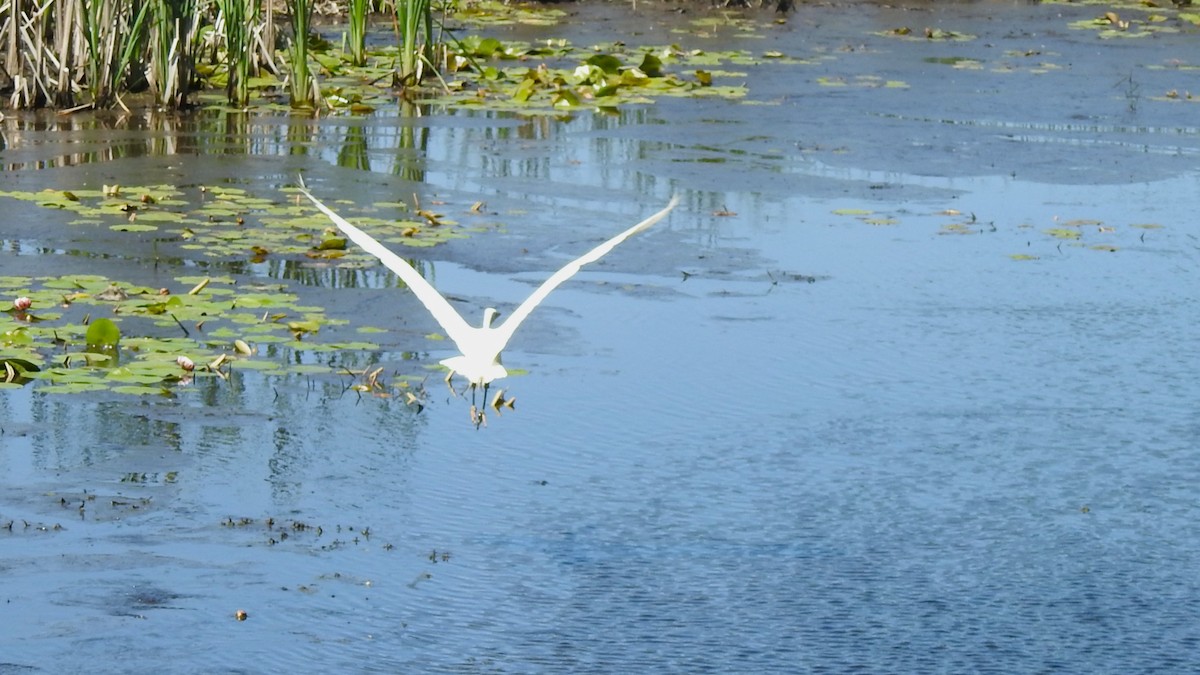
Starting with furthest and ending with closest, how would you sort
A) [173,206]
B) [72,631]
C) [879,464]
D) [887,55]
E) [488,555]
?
[887,55]
[173,206]
[879,464]
[488,555]
[72,631]

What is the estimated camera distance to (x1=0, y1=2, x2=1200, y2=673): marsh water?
153 inches

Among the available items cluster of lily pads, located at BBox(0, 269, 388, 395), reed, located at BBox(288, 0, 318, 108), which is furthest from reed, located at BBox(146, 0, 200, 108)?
cluster of lily pads, located at BBox(0, 269, 388, 395)

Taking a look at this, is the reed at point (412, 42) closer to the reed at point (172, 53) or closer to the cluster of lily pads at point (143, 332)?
the reed at point (172, 53)

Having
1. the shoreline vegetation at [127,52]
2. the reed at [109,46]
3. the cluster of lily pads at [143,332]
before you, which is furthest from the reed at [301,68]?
the cluster of lily pads at [143,332]

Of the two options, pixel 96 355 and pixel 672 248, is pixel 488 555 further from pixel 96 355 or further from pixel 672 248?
pixel 672 248

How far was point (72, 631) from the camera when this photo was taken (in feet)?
12.4

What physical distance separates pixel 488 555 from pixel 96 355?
1.93 m

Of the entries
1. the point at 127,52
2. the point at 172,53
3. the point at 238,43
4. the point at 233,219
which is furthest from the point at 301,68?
the point at 233,219

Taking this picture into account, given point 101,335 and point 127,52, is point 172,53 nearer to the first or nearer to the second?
point 127,52

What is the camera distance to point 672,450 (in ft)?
16.5

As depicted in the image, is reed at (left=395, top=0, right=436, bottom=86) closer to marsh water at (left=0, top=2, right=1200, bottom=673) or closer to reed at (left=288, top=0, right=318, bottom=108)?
reed at (left=288, top=0, right=318, bottom=108)

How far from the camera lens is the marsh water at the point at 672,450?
388 centimetres

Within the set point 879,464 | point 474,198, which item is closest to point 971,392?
point 879,464

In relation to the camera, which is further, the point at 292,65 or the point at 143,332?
the point at 292,65
